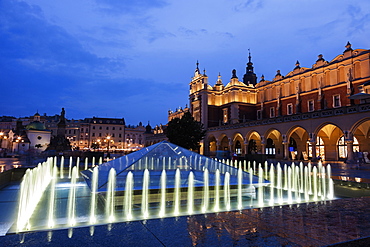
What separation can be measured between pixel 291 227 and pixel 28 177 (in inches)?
344

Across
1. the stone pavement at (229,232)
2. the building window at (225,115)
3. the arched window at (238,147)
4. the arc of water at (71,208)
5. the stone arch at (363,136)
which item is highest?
the building window at (225,115)

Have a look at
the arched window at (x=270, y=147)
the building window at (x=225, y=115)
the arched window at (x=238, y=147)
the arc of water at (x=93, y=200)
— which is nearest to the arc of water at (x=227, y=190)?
the arc of water at (x=93, y=200)

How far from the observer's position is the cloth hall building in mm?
24473

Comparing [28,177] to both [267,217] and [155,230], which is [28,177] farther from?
[267,217]

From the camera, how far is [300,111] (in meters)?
35.2

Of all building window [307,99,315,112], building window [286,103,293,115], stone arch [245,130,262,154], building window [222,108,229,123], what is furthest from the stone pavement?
building window [222,108,229,123]

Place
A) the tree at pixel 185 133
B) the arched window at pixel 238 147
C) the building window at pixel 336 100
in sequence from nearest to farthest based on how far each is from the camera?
the building window at pixel 336 100
the tree at pixel 185 133
the arched window at pixel 238 147

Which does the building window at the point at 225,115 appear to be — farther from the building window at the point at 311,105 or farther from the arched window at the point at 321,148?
the arched window at the point at 321,148

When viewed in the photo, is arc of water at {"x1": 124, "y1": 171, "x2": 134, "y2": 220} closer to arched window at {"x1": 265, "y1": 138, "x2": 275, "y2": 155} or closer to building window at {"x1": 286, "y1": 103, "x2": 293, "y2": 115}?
arched window at {"x1": 265, "y1": 138, "x2": 275, "y2": 155}

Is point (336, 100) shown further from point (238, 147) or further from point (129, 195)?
point (129, 195)

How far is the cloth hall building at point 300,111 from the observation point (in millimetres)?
Answer: 24473

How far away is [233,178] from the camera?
866cm

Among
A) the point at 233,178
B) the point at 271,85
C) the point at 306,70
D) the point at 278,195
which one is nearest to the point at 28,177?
the point at 233,178

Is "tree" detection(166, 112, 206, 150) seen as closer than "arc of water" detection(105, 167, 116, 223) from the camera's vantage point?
No
